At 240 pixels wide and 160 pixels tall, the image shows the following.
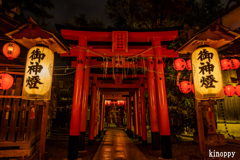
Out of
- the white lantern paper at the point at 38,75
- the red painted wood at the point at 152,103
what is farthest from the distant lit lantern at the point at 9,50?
the red painted wood at the point at 152,103

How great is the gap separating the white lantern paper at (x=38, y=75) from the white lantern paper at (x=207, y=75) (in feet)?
19.2

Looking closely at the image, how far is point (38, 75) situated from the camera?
18.2 ft

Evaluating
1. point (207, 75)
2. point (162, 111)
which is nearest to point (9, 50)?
point (162, 111)

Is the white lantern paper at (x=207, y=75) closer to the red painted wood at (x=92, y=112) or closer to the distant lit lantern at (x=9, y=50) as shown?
the distant lit lantern at (x=9, y=50)

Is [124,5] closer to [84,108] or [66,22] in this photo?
[66,22]

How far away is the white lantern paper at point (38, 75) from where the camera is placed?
545cm

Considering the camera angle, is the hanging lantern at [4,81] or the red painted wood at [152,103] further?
the red painted wood at [152,103]

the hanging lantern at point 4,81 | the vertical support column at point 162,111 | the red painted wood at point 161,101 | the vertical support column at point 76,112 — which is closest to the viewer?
the hanging lantern at point 4,81

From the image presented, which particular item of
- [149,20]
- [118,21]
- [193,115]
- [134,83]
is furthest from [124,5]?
[193,115]

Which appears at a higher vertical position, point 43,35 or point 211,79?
point 43,35

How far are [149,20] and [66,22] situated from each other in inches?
562

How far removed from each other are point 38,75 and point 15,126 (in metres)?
3.87

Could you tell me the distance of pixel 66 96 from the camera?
27609 mm

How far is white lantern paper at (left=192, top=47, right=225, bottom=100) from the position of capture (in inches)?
219
